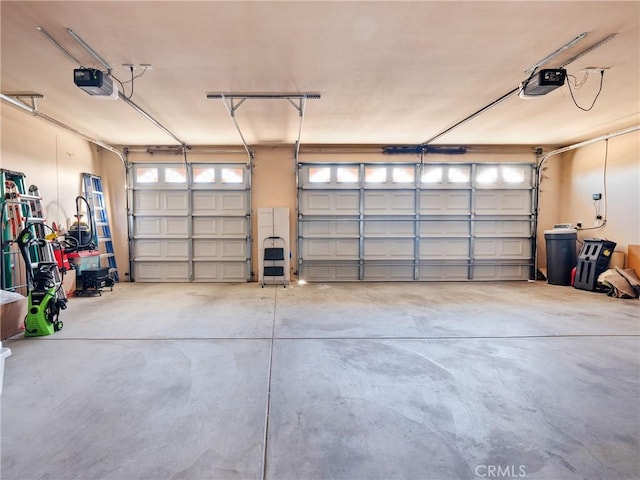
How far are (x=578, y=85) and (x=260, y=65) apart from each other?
399 cm

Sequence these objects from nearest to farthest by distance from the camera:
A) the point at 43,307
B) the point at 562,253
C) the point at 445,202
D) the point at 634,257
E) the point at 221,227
A: the point at 43,307 → the point at 634,257 → the point at 562,253 → the point at 221,227 → the point at 445,202

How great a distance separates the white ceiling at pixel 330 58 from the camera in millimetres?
2545

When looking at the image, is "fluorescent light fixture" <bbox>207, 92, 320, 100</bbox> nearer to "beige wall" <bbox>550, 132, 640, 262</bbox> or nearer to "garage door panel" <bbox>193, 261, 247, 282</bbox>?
"garage door panel" <bbox>193, 261, 247, 282</bbox>

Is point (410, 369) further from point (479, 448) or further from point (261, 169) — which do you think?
point (261, 169)

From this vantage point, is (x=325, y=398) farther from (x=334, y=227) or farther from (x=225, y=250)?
(x=225, y=250)

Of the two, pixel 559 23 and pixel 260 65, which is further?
pixel 260 65

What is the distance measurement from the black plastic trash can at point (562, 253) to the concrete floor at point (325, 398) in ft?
7.81

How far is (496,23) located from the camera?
2.70m

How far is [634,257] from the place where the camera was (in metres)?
5.65

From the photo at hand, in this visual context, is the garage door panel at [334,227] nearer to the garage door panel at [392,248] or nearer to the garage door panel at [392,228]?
the garage door panel at [392,228]

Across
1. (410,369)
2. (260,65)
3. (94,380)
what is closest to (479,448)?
(410,369)

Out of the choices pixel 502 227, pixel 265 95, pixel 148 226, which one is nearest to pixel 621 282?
pixel 502 227

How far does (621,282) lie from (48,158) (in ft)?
33.4

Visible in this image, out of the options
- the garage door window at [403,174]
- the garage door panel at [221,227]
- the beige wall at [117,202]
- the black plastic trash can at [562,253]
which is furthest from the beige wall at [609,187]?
the beige wall at [117,202]
